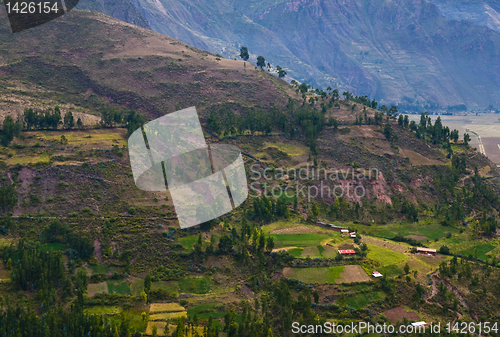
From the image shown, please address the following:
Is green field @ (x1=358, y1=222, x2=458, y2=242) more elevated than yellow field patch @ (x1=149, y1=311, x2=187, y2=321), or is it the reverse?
green field @ (x1=358, y1=222, x2=458, y2=242)

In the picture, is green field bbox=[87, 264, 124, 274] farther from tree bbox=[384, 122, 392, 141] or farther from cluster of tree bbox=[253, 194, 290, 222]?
tree bbox=[384, 122, 392, 141]

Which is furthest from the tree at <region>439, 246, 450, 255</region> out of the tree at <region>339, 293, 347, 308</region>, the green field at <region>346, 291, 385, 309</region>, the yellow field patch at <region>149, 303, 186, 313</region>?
the yellow field patch at <region>149, 303, 186, 313</region>

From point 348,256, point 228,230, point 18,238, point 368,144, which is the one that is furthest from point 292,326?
point 368,144

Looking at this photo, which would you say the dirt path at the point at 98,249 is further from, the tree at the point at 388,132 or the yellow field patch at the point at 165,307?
the tree at the point at 388,132

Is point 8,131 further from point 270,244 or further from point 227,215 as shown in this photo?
point 270,244

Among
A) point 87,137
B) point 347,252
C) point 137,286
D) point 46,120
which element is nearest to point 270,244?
point 347,252

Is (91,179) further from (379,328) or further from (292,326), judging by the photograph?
(379,328)
